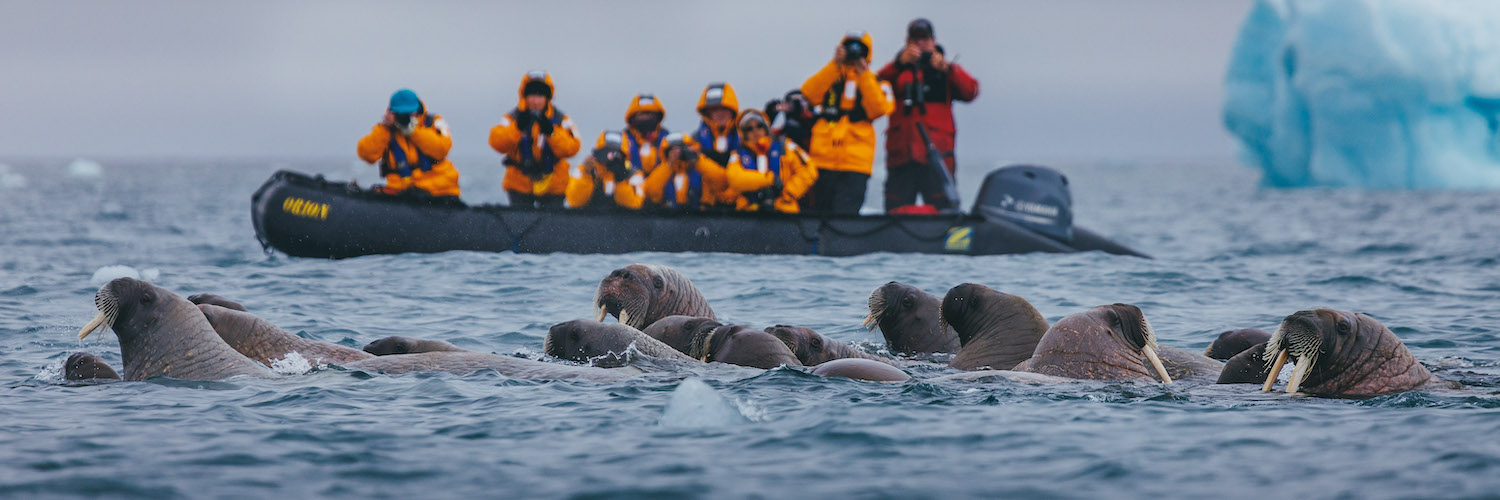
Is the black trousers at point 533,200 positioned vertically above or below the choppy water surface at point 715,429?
above

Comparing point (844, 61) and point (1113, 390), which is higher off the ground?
point (844, 61)

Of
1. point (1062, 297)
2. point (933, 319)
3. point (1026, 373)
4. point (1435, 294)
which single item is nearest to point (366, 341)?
point (933, 319)

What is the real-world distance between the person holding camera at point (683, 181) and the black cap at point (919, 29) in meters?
2.46

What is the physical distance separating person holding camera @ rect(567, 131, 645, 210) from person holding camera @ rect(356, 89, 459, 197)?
1432mm

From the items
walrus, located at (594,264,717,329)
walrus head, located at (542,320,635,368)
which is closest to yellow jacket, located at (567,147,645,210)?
walrus, located at (594,264,717,329)

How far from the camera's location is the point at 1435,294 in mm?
12383

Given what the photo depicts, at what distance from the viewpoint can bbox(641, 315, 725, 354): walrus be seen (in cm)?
798

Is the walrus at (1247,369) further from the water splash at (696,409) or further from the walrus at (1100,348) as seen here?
the water splash at (696,409)

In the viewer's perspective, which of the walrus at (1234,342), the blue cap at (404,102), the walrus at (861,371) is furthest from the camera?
the blue cap at (404,102)

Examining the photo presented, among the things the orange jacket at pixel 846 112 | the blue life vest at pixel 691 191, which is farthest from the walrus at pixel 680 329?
the blue life vest at pixel 691 191

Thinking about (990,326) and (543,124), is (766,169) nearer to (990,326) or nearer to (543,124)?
(543,124)

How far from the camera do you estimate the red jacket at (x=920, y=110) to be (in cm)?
1454

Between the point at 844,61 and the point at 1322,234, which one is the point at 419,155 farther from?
the point at 1322,234

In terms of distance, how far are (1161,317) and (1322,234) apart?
14.9 m
